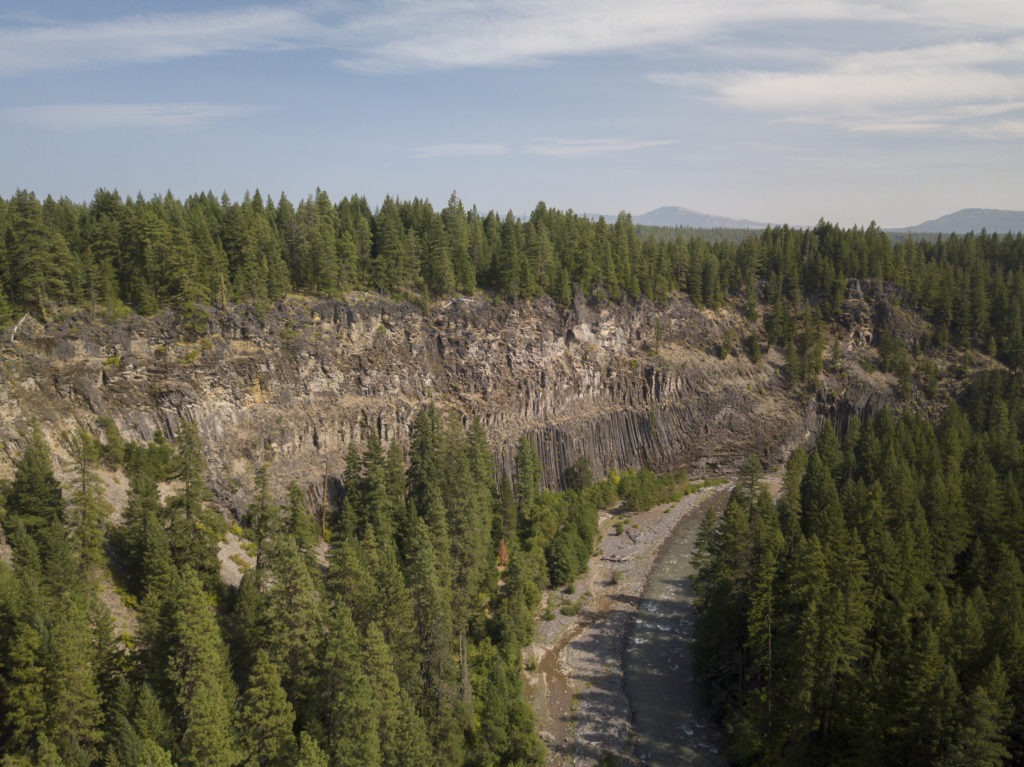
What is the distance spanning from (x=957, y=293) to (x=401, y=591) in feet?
361

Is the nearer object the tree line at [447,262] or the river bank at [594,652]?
the river bank at [594,652]

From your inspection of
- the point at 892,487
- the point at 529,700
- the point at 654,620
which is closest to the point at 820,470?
the point at 892,487

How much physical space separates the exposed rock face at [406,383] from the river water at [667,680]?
24887 millimetres

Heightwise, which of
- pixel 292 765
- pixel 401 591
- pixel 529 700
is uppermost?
pixel 401 591

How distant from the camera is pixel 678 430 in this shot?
101375 millimetres

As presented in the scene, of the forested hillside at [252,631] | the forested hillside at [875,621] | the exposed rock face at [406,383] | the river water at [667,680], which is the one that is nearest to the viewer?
the forested hillside at [252,631]

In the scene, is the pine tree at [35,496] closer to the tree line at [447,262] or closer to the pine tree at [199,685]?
the pine tree at [199,685]

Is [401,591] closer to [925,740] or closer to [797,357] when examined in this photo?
[925,740]

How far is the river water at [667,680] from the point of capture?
44344 mm

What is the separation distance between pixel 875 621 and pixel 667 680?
55.2 feet

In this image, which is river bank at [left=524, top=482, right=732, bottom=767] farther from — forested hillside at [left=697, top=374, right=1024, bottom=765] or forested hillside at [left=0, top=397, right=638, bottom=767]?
forested hillside at [left=697, top=374, right=1024, bottom=765]

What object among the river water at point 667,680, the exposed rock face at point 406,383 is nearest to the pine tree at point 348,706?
the river water at point 667,680

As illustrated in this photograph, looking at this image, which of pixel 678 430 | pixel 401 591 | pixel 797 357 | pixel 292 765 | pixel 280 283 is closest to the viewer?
pixel 292 765

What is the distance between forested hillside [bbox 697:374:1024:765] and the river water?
214cm
